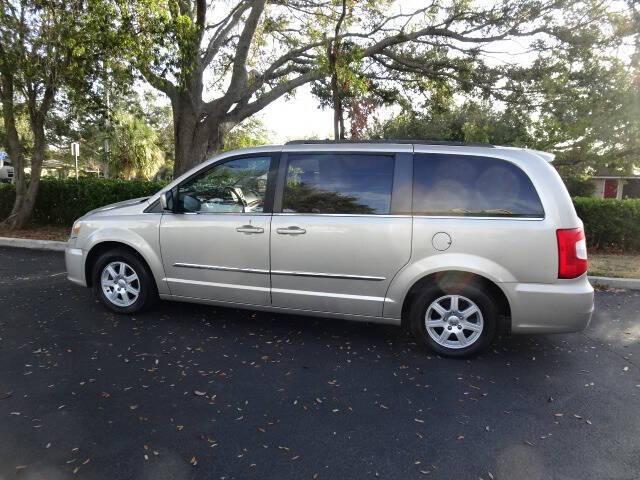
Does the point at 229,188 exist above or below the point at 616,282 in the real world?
above

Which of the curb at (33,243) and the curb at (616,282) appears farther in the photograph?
the curb at (33,243)

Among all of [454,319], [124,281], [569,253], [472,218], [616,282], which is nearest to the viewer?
[569,253]

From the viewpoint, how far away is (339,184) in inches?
160

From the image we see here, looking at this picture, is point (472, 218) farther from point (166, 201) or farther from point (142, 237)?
point (142, 237)

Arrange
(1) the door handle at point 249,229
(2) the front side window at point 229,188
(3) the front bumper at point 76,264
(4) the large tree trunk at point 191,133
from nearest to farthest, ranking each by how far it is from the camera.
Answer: (1) the door handle at point 249,229 < (2) the front side window at point 229,188 < (3) the front bumper at point 76,264 < (4) the large tree trunk at point 191,133

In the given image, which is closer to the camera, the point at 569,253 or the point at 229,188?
the point at 569,253

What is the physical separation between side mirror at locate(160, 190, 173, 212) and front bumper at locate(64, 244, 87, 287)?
1142 mm

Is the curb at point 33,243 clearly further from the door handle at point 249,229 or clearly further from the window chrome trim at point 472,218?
the window chrome trim at point 472,218

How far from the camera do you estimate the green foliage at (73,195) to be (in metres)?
10.6

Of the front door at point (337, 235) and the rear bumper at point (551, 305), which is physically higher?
the front door at point (337, 235)

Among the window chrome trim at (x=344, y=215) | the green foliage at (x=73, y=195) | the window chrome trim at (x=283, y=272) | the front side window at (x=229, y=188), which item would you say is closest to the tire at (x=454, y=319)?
the window chrome trim at (x=283, y=272)

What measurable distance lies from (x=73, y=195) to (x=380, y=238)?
32.4ft

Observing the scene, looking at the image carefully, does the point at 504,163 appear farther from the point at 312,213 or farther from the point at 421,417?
the point at 421,417

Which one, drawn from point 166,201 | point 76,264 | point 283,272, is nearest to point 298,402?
point 283,272
